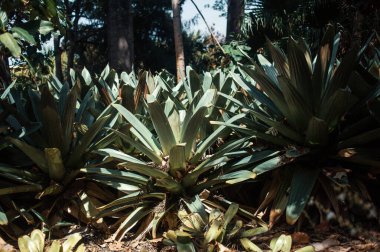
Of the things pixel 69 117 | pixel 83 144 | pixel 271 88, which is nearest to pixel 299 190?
pixel 271 88

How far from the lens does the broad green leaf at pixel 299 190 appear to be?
2680mm

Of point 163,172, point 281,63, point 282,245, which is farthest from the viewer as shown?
point 281,63

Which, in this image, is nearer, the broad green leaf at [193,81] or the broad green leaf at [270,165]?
the broad green leaf at [270,165]

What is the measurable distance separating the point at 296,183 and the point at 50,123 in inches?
73.2

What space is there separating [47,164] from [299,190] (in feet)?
6.02

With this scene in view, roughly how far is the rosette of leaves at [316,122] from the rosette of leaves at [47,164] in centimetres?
127

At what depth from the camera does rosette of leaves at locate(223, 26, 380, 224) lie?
2838 mm

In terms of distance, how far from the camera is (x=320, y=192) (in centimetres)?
303

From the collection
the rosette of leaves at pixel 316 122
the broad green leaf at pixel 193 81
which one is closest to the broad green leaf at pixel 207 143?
the rosette of leaves at pixel 316 122

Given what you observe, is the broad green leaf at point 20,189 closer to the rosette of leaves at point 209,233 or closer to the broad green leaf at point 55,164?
the broad green leaf at point 55,164

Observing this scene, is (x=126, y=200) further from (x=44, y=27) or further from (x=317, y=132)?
(x=44, y=27)

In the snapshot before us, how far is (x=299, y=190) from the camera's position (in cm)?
280

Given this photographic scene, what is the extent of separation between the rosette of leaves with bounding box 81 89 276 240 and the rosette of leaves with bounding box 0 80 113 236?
0.59 feet

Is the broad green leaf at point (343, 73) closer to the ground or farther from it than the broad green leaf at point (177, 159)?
farther from it
